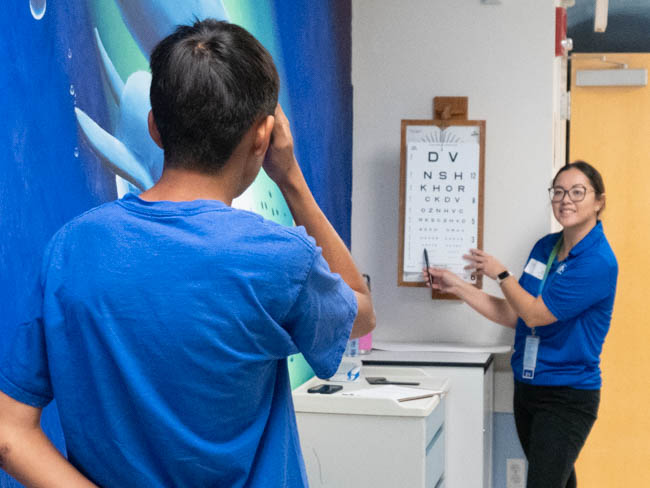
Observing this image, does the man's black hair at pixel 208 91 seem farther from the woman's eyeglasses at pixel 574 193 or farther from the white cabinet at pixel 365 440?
the woman's eyeglasses at pixel 574 193

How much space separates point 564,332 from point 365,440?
3.31 feet

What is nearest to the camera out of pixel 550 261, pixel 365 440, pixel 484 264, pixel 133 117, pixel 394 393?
pixel 133 117

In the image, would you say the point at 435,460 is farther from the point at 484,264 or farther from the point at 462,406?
the point at 484,264

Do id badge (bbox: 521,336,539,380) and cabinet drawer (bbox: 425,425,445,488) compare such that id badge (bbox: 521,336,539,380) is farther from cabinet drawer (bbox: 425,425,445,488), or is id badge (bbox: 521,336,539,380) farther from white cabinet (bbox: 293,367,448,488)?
white cabinet (bbox: 293,367,448,488)

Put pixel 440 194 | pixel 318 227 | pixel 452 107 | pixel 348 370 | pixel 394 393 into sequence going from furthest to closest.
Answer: pixel 452 107 → pixel 440 194 → pixel 348 370 → pixel 394 393 → pixel 318 227

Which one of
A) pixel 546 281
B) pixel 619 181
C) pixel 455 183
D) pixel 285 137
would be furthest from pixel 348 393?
pixel 619 181

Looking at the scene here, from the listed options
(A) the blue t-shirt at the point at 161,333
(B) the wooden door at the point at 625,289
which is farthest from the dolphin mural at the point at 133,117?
(B) the wooden door at the point at 625,289

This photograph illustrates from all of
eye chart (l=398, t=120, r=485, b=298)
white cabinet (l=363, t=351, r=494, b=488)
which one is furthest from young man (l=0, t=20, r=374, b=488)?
eye chart (l=398, t=120, r=485, b=298)

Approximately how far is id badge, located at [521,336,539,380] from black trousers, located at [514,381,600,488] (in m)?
0.05

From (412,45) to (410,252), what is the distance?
0.96 metres

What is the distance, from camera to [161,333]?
0.87 meters

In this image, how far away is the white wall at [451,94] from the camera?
379 centimetres

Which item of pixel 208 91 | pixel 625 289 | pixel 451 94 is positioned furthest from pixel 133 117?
pixel 625 289

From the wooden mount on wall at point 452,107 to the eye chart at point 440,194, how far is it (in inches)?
5.7
